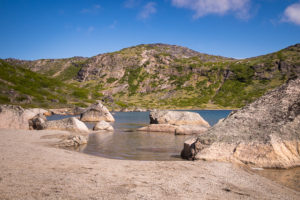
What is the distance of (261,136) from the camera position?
1325 centimetres

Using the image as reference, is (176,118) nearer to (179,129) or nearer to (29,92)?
(179,129)

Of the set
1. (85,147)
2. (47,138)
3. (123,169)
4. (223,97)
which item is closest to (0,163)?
(123,169)

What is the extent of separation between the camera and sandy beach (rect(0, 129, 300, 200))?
7.09 meters

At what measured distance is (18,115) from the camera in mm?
28297

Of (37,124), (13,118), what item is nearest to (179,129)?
(37,124)

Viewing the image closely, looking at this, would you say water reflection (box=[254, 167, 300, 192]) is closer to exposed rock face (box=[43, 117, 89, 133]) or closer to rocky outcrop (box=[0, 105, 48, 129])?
exposed rock face (box=[43, 117, 89, 133])

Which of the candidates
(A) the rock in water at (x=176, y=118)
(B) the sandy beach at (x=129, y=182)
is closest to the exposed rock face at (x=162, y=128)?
(A) the rock in water at (x=176, y=118)

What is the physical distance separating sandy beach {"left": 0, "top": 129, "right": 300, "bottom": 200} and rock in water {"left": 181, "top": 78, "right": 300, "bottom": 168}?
1606mm

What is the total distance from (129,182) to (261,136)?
8806mm

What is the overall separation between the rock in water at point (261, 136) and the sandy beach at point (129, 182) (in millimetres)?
1606

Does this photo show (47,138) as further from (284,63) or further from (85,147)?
(284,63)

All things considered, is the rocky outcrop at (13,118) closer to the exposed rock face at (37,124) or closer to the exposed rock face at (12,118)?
the exposed rock face at (12,118)

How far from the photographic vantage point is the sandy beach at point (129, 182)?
7.09 m

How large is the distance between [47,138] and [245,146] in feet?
57.7
